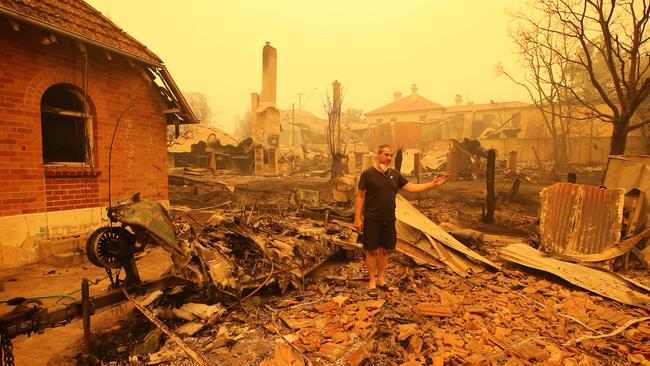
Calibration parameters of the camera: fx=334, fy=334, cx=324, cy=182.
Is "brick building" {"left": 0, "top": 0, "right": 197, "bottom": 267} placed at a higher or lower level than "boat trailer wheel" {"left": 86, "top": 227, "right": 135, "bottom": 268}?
higher

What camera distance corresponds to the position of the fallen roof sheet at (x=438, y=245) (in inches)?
225

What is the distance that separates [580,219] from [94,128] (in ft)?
31.3

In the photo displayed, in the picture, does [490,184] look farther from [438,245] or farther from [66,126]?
[66,126]

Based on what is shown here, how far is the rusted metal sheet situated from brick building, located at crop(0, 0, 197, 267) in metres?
7.73

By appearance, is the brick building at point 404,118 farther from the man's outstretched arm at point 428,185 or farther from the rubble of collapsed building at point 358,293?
the man's outstretched arm at point 428,185

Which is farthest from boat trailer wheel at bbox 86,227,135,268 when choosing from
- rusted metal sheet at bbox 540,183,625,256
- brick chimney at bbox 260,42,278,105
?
brick chimney at bbox 260,42,278,105

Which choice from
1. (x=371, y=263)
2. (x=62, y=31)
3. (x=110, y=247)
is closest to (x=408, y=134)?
(x=371, y=263)

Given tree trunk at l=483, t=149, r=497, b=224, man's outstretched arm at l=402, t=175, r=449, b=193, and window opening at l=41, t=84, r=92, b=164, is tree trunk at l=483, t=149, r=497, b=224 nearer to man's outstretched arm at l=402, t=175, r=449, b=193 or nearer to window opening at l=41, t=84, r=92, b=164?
man's outstretched arm at l=402, t=175, r=449, b=193

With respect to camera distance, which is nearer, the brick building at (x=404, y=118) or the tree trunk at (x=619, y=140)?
the tree trunk at (x=619, y=140)

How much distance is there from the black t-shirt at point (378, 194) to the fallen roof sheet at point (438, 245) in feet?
5.91

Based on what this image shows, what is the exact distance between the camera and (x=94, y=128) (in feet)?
21.5

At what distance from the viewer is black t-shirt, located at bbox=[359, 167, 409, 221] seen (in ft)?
15.0

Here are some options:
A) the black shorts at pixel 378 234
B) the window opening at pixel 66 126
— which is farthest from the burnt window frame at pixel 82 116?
the black shorts at pixel 378 234

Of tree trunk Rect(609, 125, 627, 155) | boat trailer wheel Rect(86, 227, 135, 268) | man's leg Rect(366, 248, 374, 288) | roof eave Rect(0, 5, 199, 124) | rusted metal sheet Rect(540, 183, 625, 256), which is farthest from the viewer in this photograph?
tree trunk Rect(609, 125, 627, 155)
